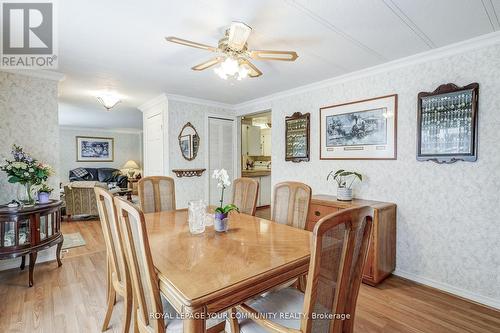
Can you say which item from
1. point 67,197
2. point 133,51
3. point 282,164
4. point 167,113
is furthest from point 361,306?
point 67,197

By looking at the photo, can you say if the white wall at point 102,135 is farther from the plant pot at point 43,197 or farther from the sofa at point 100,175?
the plant pot at point 43,197

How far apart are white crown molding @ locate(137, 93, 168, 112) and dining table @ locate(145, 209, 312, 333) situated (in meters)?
2.74

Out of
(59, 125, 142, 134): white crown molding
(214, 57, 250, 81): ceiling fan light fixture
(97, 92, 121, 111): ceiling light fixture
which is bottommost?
(214, 57, 250, 81): ceiling fan light fixture

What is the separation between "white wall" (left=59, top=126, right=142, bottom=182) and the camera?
795 centimetres

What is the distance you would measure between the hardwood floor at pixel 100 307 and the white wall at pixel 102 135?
6.26 metres

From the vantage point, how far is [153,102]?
176 inches

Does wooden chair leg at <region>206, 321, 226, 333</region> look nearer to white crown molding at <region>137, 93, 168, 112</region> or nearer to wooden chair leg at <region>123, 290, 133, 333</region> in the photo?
wooden chair leg at <region>123, 290, 133, 333</region>

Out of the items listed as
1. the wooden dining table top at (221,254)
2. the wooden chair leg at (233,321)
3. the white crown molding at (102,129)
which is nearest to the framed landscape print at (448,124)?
the wooden dining table top at (221,254)

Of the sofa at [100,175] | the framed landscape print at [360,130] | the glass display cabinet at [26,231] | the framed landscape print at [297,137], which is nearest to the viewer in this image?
the glass display cabinet at [26,231]

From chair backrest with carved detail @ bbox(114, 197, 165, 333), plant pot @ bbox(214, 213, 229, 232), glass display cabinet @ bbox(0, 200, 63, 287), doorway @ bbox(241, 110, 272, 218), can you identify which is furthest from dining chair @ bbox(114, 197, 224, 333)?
doorway @ bbox(241, 110, 272, 218)

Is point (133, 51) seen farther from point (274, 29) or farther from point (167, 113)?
point (167, 113)

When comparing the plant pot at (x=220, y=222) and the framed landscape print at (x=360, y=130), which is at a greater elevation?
the framed landscape print at (x=360, y=130)

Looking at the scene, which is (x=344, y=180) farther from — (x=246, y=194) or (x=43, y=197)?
(x=43, y=197)

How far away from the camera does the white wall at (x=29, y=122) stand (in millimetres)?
2783
